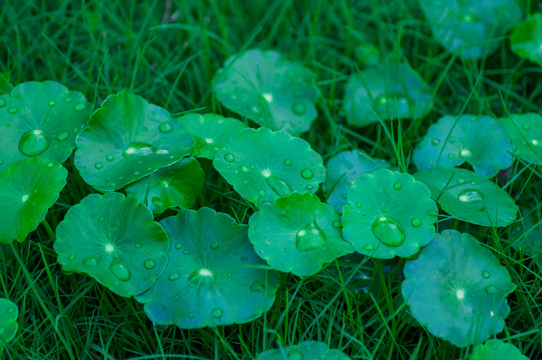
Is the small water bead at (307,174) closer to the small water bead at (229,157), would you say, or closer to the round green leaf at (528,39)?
the small water bead at (229,157)

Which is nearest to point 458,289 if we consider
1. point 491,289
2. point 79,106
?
point 491,289

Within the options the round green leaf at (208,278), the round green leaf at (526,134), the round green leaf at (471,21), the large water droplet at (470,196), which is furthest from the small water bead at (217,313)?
the round green leaf at (471,21)

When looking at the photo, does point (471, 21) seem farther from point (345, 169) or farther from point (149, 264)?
point (149, 264)

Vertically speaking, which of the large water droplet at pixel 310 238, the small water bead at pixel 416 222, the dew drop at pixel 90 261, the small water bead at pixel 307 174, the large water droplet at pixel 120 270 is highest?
the small water bead at pixel 416 222

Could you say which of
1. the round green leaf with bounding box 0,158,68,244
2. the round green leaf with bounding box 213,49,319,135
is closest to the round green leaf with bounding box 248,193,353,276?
the round green leaf with bounding box 213,49,319,135

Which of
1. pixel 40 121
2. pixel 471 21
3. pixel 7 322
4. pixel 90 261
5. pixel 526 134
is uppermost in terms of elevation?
pixel 471 21

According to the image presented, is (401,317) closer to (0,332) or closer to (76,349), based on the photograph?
(76,349)
